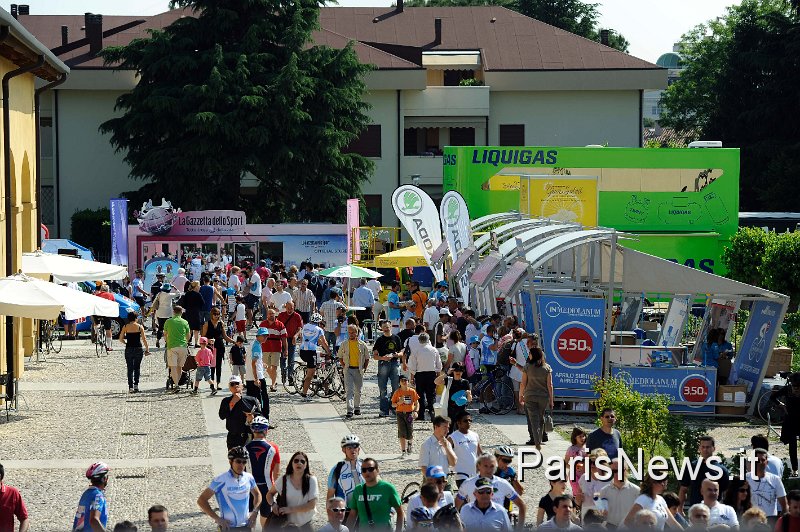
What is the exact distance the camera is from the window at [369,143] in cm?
5703

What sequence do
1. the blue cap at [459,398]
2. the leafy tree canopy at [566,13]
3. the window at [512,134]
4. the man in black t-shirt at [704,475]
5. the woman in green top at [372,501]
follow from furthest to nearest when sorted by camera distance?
the leafy tree canopy at [566,13], the window at [512,134], the blue cap at [459,398], the man in black t-shirt at [704,475], the woman in green top at [372,501]

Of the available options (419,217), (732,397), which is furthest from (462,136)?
(732,397)

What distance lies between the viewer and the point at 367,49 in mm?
57406

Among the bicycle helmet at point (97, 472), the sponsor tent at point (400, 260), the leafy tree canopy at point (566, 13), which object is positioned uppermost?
the leafy tree canopy at point (566, 13)

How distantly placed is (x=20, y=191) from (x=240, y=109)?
2264 cm

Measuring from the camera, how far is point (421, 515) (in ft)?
31.6

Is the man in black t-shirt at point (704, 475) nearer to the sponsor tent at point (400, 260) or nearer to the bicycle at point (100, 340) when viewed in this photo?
the bicycle at point (100, 340)

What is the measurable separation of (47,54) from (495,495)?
56.3ft

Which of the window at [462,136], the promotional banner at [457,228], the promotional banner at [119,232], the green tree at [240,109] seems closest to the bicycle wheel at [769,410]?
the promotional banner at [457,228]

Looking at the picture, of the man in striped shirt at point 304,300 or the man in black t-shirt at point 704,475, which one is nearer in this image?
the man in black t-shirt at point 704,475

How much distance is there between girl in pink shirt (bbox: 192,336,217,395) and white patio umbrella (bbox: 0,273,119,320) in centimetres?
214

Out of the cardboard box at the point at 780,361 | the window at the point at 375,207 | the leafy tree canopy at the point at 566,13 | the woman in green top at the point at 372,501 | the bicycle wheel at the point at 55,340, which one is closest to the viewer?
the woman in green top at the point at 372,501

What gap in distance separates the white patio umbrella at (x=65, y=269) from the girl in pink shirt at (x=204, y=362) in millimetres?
3621

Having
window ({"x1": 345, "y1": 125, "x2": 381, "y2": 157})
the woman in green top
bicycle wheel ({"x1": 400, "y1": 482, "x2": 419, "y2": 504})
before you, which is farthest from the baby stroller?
window ({"x1": 345, "y1": 125, "x2": 381, "y2": 157})
